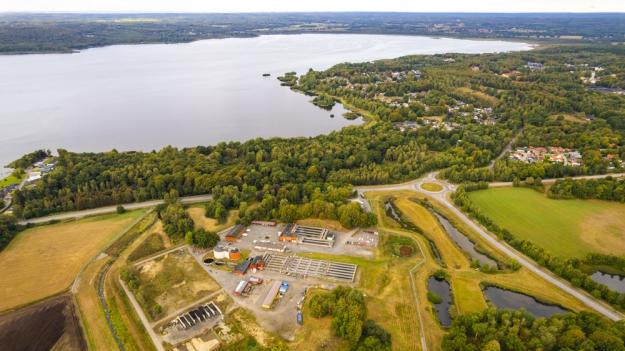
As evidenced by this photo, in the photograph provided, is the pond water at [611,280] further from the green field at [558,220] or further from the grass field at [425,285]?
the grass field at [425,285]

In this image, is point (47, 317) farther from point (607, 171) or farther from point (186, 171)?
point (607, 171)

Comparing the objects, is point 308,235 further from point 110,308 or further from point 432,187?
point 432,187

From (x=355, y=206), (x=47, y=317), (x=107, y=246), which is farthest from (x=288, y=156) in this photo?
(x=47, y=317)

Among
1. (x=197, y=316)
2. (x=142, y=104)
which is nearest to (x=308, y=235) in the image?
(x=197, y=316)

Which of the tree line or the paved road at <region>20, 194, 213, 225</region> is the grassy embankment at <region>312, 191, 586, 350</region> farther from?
the paved road at <region>20, 194, 213, 225</region>

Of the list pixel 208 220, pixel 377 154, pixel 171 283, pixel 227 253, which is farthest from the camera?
pixel 377 154

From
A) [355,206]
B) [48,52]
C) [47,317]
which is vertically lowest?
[47,317]

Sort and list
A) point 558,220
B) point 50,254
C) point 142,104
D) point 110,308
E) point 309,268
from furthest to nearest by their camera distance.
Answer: point 142,104, point 558,220, point 50,254, point 309,268, point 110,308

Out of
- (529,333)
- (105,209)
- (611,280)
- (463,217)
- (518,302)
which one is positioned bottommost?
(611,280)
